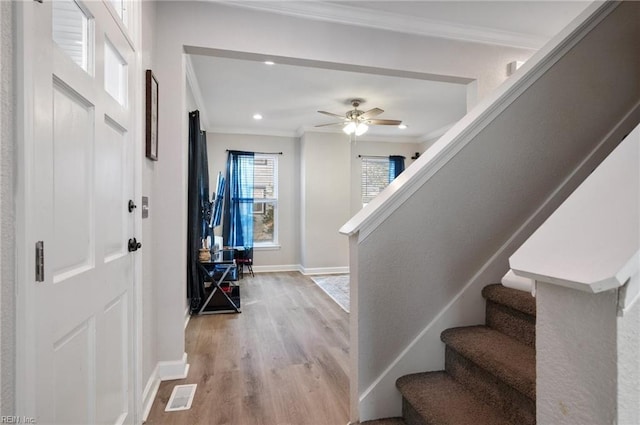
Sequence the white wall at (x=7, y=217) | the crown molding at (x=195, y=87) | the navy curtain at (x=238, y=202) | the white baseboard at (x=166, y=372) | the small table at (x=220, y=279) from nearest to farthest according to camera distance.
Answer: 1. the white wall at (x=7, y=217)
2. the white baseboard at (x=166, y=372)
3. the crown molding at (x=195, y=87)
4. the small table at (x=220, y=279)
5. the navy curtain at (x=238, y=202)

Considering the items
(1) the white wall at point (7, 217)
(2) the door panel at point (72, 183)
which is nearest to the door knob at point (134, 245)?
(2) the door panel at point (72, 183)

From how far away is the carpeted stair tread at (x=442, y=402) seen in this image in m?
1.27

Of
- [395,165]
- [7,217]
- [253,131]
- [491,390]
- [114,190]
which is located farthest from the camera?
[395,165]

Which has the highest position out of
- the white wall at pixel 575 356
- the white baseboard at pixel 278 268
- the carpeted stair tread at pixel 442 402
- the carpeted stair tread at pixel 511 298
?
the white wall at pixel 575 356

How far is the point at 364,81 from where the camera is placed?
12.7ft

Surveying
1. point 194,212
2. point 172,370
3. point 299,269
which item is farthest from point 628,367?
point 299,269

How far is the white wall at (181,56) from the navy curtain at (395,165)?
4.29 m

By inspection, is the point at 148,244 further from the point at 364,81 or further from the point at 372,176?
the point at 372,176

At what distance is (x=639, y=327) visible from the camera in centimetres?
52

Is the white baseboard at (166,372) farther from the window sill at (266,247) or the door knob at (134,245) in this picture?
the window sill at (266,247)

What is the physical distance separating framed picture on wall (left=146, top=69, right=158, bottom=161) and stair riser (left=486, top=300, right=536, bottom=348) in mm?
2148

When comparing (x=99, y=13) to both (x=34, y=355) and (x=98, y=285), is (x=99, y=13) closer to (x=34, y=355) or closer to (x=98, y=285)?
(x=98, y=285)

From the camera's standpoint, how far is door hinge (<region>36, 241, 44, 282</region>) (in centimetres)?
84

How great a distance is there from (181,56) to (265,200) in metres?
4.15
